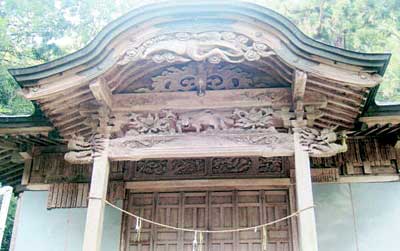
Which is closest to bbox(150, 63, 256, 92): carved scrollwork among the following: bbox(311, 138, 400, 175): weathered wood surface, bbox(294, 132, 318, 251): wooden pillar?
bbox(294, 132, 318, 251): wooden pillar

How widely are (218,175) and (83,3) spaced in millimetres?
9453

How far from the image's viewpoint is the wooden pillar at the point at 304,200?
190 inches

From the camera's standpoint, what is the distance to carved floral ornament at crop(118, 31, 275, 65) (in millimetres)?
5305

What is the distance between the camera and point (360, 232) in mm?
6191

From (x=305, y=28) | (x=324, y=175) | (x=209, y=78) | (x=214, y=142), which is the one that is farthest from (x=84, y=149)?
(x=305, y=28)

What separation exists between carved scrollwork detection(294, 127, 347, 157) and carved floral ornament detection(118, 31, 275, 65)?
1.06m

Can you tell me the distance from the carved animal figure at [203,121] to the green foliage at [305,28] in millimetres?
7291

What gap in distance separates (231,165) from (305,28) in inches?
293

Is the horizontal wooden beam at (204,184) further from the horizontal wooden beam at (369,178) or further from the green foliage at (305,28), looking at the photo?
the green foliage at (305,28)

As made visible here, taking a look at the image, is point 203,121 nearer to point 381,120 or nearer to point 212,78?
point 212,78

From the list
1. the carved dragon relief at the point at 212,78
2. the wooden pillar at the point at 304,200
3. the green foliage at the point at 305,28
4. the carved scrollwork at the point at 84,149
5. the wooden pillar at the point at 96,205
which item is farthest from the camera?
the green foliage at the point at 305,28

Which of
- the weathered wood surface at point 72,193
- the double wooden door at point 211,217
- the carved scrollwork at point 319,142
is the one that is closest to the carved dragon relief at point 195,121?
the carved scrollwork at point 319,142

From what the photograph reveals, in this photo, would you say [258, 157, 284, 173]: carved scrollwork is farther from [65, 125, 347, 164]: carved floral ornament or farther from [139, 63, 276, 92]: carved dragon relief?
[139, 63, 276, 92]: carved dragon relief

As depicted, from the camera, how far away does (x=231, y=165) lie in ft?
22.1
